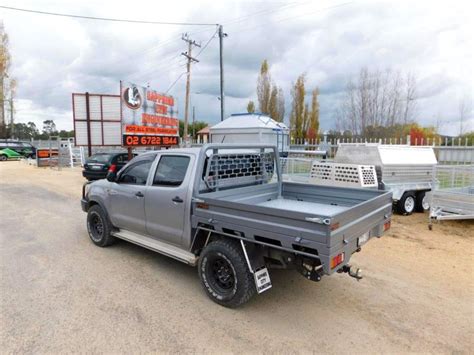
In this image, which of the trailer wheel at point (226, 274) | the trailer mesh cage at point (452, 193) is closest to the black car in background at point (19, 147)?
the trailer wheel at point (226, 274)

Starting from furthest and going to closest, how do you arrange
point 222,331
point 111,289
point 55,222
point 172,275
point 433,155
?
point 433,155
point 55,222
point 172,275
point 111,289
point 222,331

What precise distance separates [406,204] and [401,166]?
104cm

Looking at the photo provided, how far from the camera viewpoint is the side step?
4.09 m

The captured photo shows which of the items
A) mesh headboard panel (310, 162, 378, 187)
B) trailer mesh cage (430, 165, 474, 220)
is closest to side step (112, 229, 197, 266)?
mesh headboard panel (310, 162, 378, 187)

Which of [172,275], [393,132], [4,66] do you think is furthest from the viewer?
[4,66]

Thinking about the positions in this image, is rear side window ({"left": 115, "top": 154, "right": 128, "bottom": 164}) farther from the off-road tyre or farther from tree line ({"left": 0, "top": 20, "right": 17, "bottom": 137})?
tree line ({"left": 0, "top": 20, "right": 17, "bottom": 137})

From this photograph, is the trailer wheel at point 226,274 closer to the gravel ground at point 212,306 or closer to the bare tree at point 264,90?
the gravel ground at point 212,306

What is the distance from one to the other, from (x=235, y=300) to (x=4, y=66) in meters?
46.0

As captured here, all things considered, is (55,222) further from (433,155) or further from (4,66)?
(4,66)

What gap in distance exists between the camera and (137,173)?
16.1 ft

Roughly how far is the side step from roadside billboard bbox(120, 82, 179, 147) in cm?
A: 800

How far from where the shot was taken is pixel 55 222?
7.30m

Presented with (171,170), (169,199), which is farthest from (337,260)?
(171,170)

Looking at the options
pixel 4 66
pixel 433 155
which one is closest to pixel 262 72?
pixel 433 155
